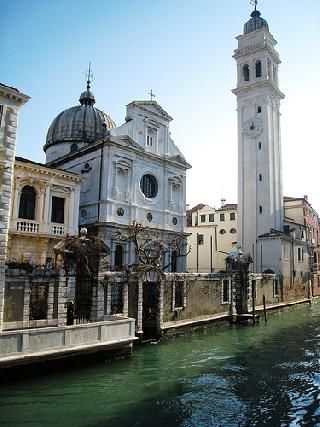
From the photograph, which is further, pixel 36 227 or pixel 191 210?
pixel 191 210

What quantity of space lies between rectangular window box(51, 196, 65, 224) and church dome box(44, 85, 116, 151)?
1081 centimetres

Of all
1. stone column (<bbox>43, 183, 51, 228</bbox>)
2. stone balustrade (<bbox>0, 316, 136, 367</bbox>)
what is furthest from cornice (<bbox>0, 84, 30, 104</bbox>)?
stone balustrade (<bbox>0, 316, 136, 367</bbox>)

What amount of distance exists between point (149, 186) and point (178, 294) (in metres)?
11.2

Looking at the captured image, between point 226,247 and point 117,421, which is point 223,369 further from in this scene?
point 226,247

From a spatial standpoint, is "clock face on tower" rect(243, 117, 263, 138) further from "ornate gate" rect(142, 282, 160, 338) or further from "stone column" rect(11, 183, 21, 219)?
"stone column" rect(11, 183, 21, 219)

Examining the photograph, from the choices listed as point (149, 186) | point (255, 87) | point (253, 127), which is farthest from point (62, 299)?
point (255, 87)

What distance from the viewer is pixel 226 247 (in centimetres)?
4397

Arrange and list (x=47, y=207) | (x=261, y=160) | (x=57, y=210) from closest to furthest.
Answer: (x=47, y=207) < (x=57, y=210) < (x=261, y=160)

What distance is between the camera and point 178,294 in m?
20.9

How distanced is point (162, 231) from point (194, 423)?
67.0 ft

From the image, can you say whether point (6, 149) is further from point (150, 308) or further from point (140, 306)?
point (150, 308)

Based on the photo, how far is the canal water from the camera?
8961 mm

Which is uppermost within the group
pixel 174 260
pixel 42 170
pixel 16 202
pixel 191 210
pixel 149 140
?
pixel 149 140

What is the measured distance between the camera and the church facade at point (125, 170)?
26.1 meters
